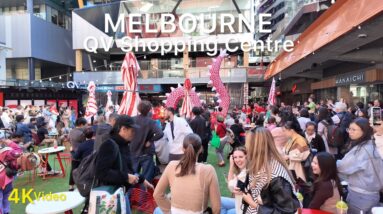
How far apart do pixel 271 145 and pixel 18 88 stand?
→ 21941mm

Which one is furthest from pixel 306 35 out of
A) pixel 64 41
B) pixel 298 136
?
pixel 64 41

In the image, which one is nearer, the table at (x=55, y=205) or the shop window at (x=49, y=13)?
the table at (x=55, y=205)

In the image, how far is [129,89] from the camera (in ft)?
23.2

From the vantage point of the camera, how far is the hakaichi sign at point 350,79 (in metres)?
12.3

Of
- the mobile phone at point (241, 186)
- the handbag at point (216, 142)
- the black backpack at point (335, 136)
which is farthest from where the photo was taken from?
the handbag at point (216, 142)

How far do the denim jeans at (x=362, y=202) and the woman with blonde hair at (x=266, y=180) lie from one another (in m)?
1.26

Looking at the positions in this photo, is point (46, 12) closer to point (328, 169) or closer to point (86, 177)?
point (86, 177)

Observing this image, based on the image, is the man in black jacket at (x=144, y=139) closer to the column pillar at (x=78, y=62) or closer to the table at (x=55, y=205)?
the table at (x=55, y=205)

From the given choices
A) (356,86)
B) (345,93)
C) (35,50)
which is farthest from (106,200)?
(35,50)

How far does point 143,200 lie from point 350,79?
1188cm

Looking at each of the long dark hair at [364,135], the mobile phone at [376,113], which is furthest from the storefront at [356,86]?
the long dark hair at [364,135]

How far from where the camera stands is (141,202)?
14.9 ft

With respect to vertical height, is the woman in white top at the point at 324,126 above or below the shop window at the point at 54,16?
below
